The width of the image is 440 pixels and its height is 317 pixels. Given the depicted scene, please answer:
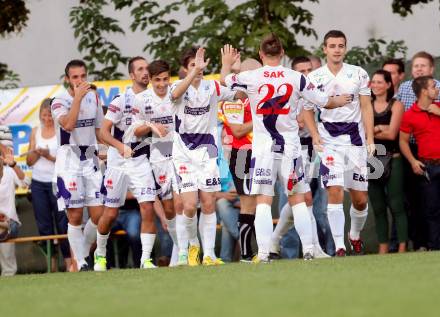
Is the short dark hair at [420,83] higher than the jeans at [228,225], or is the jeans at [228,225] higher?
the short dark hair at [420,83]

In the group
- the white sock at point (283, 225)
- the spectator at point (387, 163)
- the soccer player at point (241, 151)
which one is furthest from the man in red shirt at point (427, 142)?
the soccer player at point (241, 151)

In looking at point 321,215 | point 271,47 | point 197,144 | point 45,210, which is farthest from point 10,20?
point 271,47

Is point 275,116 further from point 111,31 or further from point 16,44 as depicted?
point 16,44

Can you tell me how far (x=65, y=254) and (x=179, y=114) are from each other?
391cm

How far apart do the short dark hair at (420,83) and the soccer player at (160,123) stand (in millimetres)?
2827

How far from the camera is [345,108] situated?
43.9ft

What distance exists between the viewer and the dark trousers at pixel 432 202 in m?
14.3

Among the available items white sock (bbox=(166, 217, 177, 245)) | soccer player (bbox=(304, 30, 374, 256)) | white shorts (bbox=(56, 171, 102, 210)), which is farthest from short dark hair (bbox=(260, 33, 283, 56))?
white shorts (bbox=(56, 171, 102, 210))

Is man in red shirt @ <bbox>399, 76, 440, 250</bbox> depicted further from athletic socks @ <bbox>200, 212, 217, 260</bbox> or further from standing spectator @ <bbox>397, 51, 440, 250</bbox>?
athletic socks @ <bbox>200, 212, 217, 260</bbox>

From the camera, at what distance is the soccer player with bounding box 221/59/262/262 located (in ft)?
43.6

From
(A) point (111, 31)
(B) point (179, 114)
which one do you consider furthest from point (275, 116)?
(A) point (111, 31)

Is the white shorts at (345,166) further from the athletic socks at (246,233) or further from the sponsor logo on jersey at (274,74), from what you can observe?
the sponsor logo on jersey at (274,74)

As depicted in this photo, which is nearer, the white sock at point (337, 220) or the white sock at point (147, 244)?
the white sock at point (337, 220)

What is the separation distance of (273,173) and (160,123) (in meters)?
2.27
